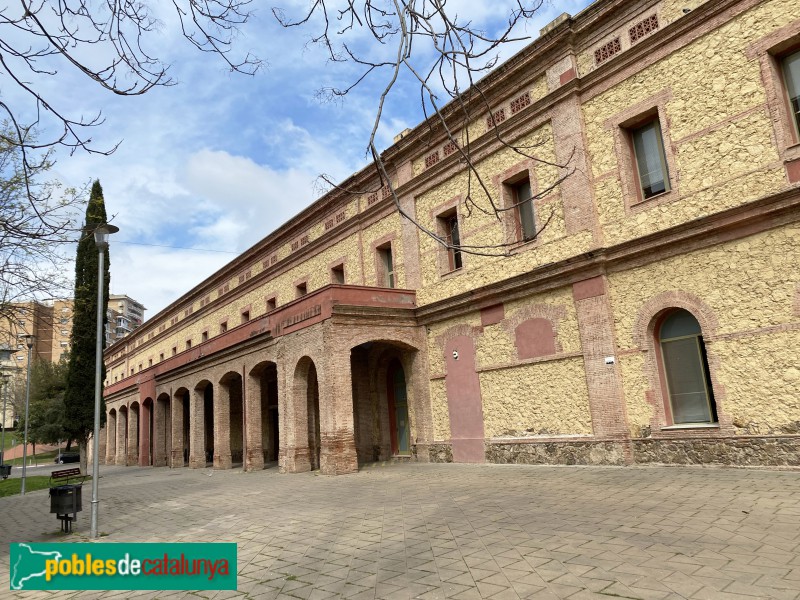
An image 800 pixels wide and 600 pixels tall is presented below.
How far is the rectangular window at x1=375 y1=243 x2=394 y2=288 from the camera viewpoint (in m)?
18.1

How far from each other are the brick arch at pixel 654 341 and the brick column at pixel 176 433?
2139 cm

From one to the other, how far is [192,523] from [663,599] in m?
7.01

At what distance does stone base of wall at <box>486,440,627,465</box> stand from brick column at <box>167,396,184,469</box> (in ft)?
55.9

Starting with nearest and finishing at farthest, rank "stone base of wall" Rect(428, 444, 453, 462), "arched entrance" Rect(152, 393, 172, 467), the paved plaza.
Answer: the paved plaza, "stone base of wall" Rect(428, 444, 453, 462), "arched entrance" Rect(152, 393, 172, 467)

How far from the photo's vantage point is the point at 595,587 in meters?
4.10

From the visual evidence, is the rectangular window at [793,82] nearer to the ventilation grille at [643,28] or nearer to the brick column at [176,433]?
the ventilation grille at [643,28]

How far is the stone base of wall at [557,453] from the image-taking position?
10930 mm

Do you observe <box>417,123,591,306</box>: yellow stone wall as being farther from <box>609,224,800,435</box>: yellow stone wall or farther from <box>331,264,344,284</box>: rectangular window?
<box>331,264,344,284</box>: rectangular window

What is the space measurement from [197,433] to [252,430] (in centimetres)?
544

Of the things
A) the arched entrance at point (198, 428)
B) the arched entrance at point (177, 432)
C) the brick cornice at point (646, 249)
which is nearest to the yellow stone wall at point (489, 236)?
the brick cornice at point (646, 249)

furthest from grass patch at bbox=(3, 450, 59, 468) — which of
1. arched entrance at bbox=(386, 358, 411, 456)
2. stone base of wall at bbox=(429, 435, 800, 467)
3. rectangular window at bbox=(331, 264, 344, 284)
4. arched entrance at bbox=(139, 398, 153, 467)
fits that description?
stone base of wall at bbox=(429, 435, 800, 467)

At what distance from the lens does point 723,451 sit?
30.4ft

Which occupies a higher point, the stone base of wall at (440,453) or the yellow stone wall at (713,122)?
the yellow stone wall at (713,122)

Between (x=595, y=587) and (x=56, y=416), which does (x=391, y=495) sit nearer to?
(x=595, y=587)
